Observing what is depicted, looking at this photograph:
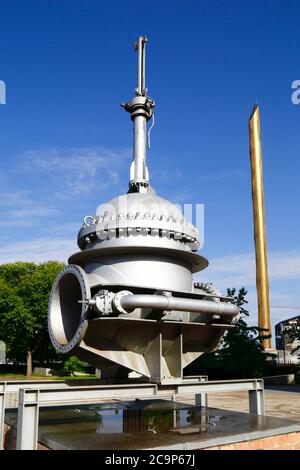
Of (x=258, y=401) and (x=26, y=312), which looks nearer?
(x=258, y=401)

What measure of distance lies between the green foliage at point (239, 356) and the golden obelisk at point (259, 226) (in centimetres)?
779

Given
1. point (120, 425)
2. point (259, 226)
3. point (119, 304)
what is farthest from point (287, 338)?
point (119, 304)

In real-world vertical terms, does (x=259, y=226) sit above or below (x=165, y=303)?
above

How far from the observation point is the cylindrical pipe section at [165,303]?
32.1 ft

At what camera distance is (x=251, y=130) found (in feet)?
143

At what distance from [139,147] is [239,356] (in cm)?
1836

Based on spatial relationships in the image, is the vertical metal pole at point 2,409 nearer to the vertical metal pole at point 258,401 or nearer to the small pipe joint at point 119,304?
the small pipe joint at point 119,304

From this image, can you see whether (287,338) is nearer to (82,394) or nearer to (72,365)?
(72,365)

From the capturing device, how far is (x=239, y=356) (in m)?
27.5

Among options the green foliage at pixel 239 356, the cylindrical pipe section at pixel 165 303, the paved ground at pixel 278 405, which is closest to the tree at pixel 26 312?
the green foliage at pixel 239 356

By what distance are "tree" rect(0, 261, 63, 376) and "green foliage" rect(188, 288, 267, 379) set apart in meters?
17.4

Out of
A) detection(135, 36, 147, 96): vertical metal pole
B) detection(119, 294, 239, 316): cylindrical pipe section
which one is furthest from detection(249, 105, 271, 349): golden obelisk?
detection(135, 36, 147, 96): vertical metal pole
